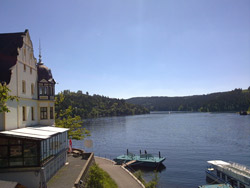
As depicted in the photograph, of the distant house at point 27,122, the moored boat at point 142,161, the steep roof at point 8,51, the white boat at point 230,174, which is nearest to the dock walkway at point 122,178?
the distant house at point 27,122

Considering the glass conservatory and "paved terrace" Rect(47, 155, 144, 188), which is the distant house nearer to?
the glass conservatory

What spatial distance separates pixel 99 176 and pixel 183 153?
41.9m

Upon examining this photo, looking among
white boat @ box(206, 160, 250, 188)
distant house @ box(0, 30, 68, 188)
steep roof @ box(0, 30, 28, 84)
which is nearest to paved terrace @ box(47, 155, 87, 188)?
distant house @ box(0, 30, 68, 188)

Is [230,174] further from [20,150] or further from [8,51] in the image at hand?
[8,51]

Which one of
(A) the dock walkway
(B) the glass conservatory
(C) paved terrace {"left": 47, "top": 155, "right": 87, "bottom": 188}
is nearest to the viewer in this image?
(B) the glass conservatory

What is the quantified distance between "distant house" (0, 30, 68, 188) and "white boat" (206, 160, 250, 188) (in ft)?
75.8

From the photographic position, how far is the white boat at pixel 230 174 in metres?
31.5

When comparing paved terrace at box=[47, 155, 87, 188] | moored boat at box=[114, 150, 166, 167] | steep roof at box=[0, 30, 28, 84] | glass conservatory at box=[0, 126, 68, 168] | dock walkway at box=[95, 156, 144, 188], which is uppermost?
steep roof at box=[0, 30, 28, 84]

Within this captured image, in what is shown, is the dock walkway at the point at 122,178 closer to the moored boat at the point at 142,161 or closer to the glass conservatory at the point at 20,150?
the glass conservatory at the point at 20,150

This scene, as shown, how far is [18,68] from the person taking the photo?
2455 centimetres

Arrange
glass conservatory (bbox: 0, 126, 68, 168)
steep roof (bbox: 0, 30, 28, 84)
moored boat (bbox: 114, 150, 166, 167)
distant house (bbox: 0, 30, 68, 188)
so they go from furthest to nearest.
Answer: moored boat (bbox: 114, 150, 166, 167)
steep roof (bbox: 0, 30, 28, 84)
distant house (bbox: 0, 30, 68, 188)
glass conservatory (bbox: 0, 126, 68, 168)

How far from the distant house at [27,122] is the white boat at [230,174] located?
23113 mm

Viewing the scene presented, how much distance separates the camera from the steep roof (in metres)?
22.8

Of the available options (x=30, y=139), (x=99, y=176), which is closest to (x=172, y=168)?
(x=99, y=176)
